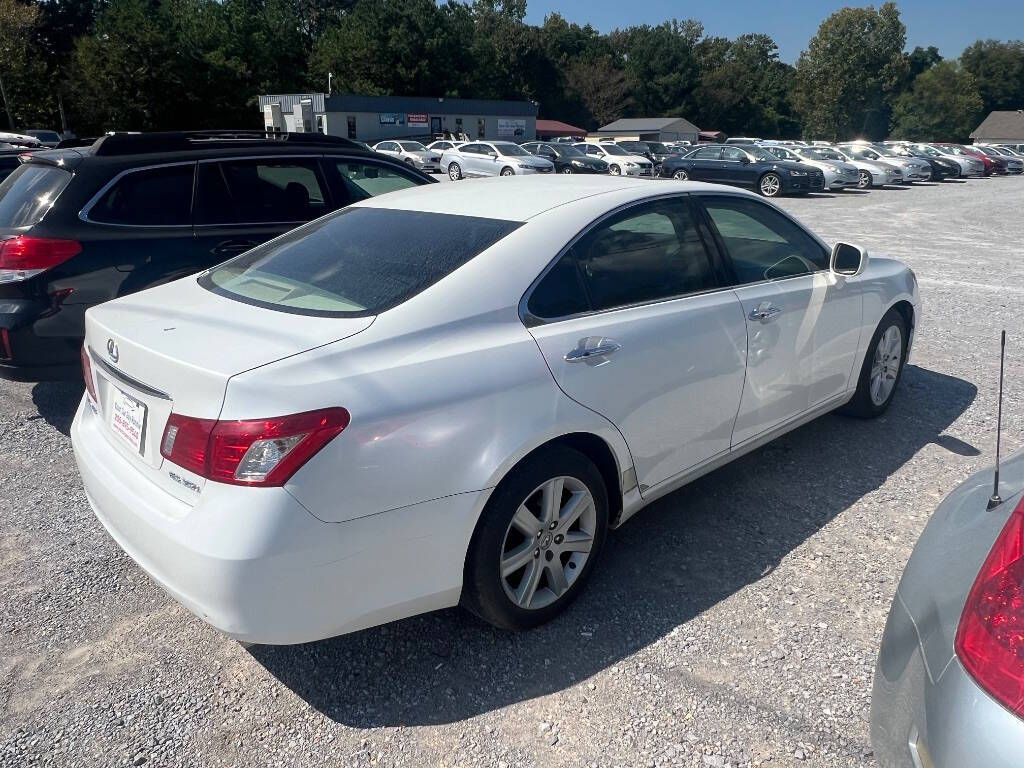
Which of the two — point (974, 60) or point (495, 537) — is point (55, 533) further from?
point (974, 60)

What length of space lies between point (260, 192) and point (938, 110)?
10729 cm

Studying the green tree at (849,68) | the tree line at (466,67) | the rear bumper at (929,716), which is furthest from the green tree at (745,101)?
the rear bumper at (929,716)

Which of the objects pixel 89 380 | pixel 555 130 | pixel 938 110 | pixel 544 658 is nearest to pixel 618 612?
pixel 544 658

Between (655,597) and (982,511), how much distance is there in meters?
1.49

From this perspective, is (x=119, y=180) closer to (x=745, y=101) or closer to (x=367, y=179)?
(x=367, y=179)

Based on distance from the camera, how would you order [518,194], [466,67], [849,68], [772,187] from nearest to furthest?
[518,194]
[772,187]
[466,67]
[849,68]

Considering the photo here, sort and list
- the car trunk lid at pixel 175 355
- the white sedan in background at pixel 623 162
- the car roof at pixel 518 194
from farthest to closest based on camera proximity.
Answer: the white sedan in background at pixel 623 162 < the car roof at pixel 518 194 < the car trunk lid at pixel 175 355

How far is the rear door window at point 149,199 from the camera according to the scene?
473cm

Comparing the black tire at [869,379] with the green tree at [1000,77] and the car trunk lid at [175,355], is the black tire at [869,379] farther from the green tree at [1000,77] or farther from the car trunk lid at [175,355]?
the green tree at [1000,77]

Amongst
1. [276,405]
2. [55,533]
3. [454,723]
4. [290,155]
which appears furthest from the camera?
[290,155]

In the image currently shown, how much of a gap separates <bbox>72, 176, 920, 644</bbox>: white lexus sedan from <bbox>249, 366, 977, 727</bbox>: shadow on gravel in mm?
175

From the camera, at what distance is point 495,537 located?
2635 mm

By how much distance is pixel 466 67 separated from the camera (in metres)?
72.0

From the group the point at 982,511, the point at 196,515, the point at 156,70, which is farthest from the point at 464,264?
the point at 156,70
